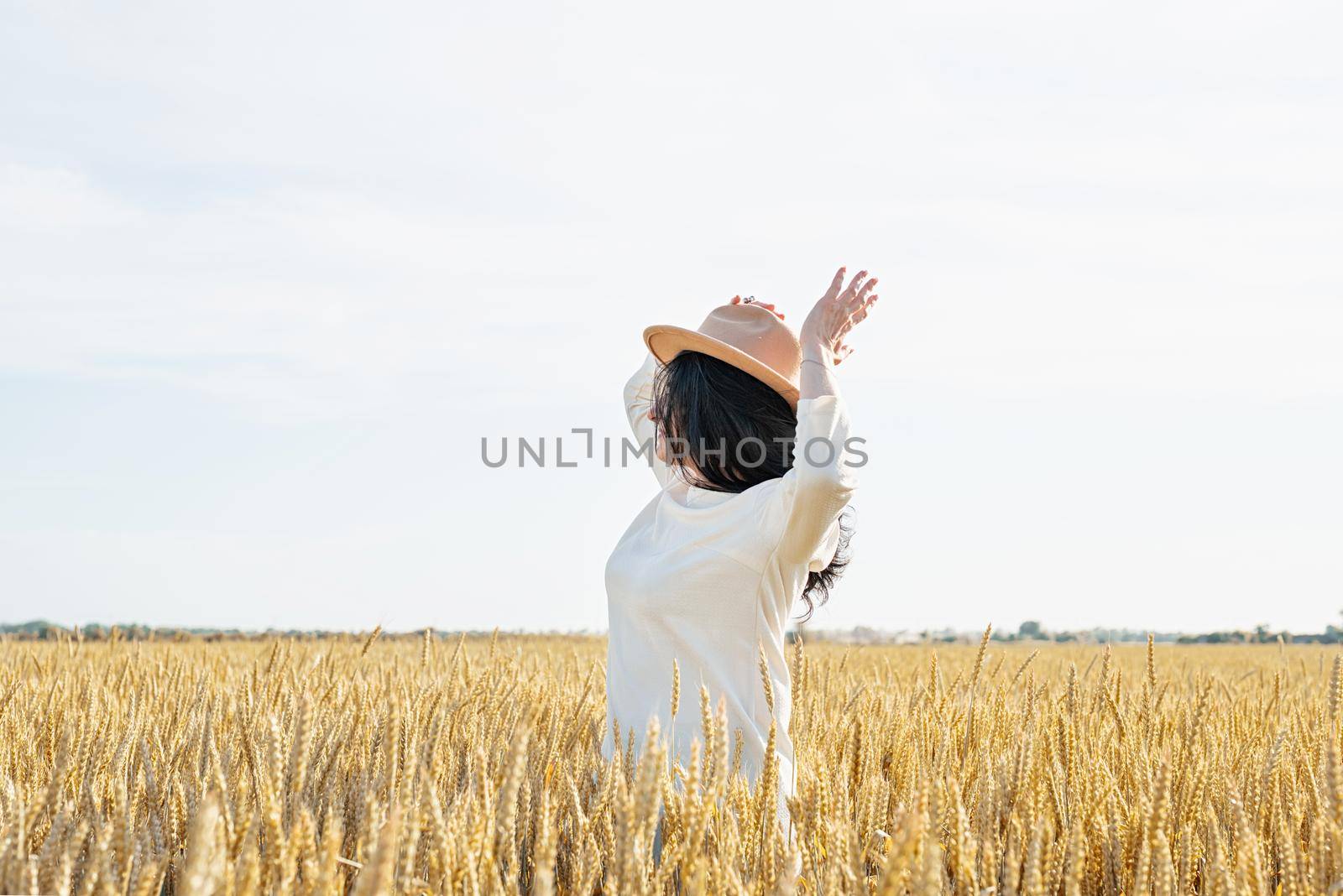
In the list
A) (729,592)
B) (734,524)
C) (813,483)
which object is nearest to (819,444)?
(813,483)

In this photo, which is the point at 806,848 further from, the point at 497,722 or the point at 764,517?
the point at 497,722

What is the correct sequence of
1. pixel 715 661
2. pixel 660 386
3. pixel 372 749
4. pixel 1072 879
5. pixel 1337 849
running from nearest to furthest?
pixel 1072 879 < pixel 1337 849 < pixel 372 749 < pixel 715 661 < pixel 660 386

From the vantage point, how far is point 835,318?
227 cm

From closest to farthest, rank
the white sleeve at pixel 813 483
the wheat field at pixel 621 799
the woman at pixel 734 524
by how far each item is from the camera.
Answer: the wheat field at pixel 621 799 < the white sleeve at pixel 813 483 < the woman at pixel 734 524

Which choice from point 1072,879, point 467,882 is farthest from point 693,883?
point 1072,879

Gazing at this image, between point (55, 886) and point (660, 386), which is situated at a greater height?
point (660, 386)

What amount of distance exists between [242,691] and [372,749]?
44 centimetres

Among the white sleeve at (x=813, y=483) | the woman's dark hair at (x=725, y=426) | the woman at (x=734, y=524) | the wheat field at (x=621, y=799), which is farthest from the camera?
the woman's dark hair at (x=725, y=426)

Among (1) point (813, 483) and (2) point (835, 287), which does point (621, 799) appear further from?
(2) point (835, 287)

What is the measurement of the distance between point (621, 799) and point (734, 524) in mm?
1015

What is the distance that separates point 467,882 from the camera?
1.22m

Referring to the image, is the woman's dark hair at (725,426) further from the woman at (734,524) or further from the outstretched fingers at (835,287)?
the outstretched fingers at (835,287)

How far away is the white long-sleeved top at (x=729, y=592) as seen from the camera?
2.03 meters

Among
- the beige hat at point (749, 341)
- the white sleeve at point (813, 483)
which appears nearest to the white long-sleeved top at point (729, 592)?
the white sleeve at point (813, 483)
